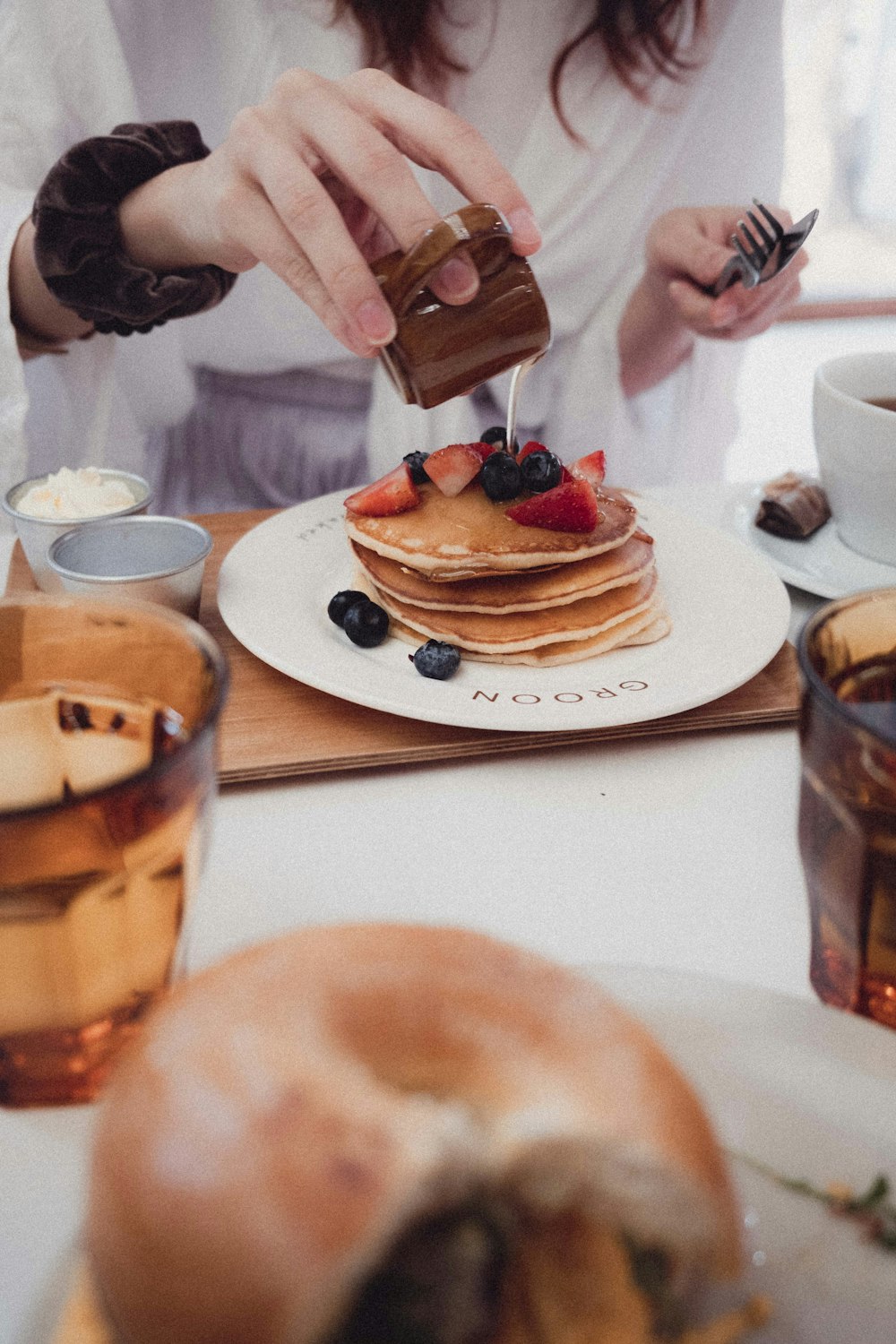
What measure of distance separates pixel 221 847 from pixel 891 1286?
502mm

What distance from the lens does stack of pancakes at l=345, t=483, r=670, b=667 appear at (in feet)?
3.33

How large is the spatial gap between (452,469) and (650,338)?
1008 mm

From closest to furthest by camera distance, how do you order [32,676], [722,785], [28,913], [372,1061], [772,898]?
[372,1061]
[28,913]
[32,676]
[772,898]
[722,785]

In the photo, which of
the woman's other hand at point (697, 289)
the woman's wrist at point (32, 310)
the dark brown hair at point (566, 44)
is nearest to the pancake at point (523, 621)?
the woman's other hand at point (697, 289)

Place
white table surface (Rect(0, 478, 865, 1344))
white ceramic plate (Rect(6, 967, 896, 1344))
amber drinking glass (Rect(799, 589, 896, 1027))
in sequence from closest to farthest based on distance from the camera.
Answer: white ceramic plate (Rect(6, 967, 896, 1344)) → amber drinking glass (Rect(799, 589, 896, 1027)) → white table surface (Rect(0, 478, 865, 1344))

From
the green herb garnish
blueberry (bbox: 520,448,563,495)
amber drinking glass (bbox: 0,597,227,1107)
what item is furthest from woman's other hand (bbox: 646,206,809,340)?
the green herb garnish

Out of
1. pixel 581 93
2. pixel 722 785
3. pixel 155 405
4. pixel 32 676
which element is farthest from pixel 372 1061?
pixel 581 93

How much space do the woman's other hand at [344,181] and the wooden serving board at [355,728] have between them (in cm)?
33

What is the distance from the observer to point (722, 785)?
2.73 feet

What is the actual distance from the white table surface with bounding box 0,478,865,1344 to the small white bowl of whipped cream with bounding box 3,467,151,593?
0.43m

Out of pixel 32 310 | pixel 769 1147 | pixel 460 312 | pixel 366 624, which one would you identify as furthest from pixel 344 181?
pixel 769 1147

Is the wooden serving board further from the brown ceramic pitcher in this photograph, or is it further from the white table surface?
the brown ceramic pitcher

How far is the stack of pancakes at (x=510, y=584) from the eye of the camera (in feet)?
3.33

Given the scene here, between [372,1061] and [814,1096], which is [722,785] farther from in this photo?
[372,1061]
